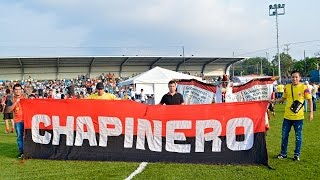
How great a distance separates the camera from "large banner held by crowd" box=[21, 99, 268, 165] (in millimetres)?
7477

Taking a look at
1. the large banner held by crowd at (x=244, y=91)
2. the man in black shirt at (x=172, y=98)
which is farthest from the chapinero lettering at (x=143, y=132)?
the large banner held by crowd at (x=244, y=91)

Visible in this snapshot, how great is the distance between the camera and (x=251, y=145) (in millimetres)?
7371

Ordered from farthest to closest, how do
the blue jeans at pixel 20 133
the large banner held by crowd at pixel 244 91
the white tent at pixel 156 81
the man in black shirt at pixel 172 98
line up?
the white tent at pixel 156 81
the large banner held by crowd at pixel 244 91
the blue jeans at pixel 20 133
the man in black shirt at pixel 172 98

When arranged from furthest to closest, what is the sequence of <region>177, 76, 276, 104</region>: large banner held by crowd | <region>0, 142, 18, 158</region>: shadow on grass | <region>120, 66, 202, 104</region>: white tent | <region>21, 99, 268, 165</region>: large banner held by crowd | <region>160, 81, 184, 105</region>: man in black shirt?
<region>120, 66, 202, 104</region>: white tent, <region>177, 76, 276, 104</region>: large banner held by crowd, <region>0, 142, 18, 158</region>: shadow on grass, <region>160, 81, 184, 105</region>: man in black shirt, <region>21, 99, 268, 165</region>: large banner held by crowd

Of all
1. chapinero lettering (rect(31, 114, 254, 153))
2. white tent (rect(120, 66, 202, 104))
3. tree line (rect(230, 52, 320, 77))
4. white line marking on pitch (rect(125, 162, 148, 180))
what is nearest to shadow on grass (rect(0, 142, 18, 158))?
chapinero lettering (rect(31, 114, 254, 153))

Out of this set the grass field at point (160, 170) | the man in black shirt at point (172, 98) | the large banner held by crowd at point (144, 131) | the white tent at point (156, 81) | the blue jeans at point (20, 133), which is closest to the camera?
the grass field at point (160, 170)

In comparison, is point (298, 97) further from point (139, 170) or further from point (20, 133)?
point (20, 133)

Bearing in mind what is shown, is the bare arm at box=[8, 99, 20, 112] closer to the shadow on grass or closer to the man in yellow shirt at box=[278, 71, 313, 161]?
the shadow on grass

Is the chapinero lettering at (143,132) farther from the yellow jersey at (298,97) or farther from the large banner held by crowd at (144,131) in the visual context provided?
the yellow jersey at (298,97)

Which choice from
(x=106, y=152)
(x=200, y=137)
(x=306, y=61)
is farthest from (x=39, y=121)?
(x=306, y=61)

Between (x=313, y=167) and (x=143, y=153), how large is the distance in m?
3.39

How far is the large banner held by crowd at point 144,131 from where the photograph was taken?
294 inches

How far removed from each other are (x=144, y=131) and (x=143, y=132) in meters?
0.03

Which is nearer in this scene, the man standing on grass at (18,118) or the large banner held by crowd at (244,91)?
the man standing on grass at (18,118)
